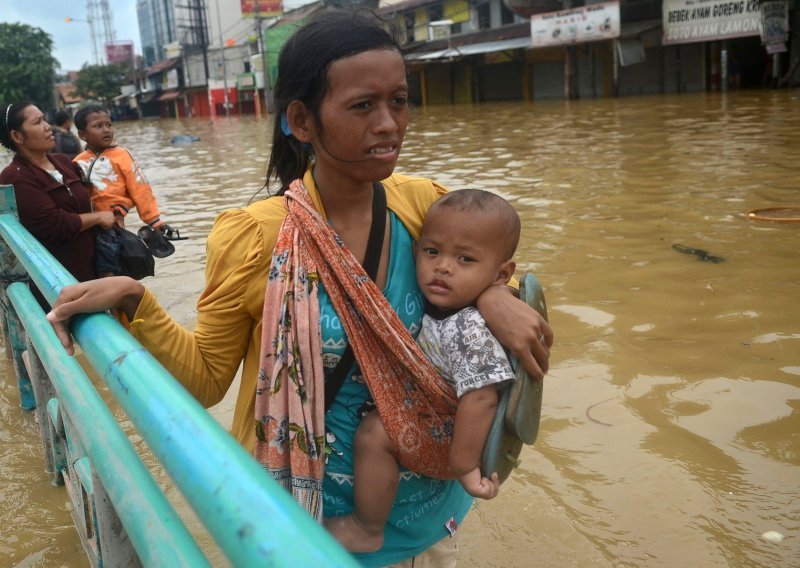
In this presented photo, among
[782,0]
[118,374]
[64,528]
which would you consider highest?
[782,0]

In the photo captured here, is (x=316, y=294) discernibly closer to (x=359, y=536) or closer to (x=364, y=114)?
(x=364, y=114)

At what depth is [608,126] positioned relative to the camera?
14.6 m

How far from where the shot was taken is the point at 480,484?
1484 mm

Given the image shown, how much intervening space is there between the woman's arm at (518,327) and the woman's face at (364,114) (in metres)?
0.35

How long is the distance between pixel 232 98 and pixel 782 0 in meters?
36.0

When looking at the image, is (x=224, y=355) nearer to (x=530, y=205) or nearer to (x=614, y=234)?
(x=614, y=234)

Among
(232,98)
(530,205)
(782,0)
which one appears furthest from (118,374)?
(232,98)

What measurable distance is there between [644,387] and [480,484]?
7.82 feet

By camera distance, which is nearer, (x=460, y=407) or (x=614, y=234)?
(x=460, y=407)

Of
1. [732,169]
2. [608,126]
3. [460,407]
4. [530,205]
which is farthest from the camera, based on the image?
[608,126]

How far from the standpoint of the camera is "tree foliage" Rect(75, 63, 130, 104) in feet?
195

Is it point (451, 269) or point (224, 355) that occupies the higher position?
point (451, 269)

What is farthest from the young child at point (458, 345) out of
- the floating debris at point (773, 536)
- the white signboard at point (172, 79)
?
the white signboard at point (172, 79)

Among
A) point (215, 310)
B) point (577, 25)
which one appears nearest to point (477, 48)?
point (577, 25)
